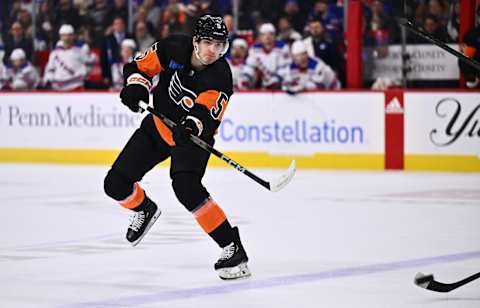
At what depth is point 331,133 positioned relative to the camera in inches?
496

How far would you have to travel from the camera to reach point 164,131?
638cm

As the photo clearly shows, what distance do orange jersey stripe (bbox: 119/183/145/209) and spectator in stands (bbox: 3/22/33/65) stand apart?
833 centimetres

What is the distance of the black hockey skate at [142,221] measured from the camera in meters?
6.82

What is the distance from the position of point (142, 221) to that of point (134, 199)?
0.22m

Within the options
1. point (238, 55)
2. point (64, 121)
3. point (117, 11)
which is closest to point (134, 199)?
point (238, 55)

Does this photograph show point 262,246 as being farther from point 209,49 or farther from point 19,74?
point 19,74

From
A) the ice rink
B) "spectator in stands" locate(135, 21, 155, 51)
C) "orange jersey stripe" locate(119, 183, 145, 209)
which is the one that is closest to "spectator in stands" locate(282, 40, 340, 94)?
the ice rink

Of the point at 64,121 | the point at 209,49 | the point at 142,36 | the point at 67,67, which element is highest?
the point at 209,49

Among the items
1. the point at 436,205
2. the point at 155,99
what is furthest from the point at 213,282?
the point at 436,205

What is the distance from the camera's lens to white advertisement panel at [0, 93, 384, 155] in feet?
41.1

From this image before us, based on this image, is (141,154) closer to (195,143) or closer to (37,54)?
(195,143)

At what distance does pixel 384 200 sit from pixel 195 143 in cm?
393

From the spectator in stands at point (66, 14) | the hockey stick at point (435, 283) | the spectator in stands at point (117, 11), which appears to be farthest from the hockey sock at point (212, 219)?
the spectator in stands at point (66, 14)

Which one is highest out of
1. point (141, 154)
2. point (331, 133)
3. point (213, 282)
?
point (141, 154)
